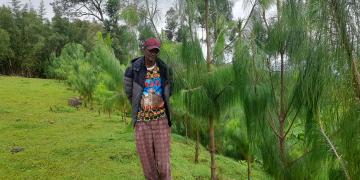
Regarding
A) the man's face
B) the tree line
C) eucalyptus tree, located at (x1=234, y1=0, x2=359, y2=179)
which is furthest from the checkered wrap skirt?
eucalyptus tree, located at (x1=234, y1=0, x2=359, y2=179)

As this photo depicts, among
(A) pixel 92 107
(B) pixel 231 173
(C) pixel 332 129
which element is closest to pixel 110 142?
(B) pixel 231 173

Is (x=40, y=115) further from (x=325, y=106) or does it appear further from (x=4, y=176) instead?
(x=325, y=106)

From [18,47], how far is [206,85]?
83.6 feet

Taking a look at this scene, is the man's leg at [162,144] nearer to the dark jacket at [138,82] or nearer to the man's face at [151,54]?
the dark jacket at [138,82]

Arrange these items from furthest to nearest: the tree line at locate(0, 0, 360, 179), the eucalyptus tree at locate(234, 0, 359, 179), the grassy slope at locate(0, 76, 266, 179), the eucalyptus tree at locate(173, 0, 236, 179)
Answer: the grassy slope at locate(0, 76, 266, 179)
the eucalyptus tree at locate(173, 0, 236, 179)
the eucalyptus tree at locate(234, 0, 359, 179)
the tree line at locate(0, 0, 360, 179)

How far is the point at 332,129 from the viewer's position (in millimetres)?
2127

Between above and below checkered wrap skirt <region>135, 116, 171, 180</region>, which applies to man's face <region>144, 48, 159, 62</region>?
above

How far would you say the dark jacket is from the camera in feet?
10.7

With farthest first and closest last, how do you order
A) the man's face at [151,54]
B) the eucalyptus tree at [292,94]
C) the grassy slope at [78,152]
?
the grassy slope at [78,152] → the man's face at [151,54] → the eucalyptus tree at [292,94]

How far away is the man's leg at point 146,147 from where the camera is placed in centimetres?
327

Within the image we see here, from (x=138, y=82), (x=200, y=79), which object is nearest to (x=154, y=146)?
(x=138, y=82)

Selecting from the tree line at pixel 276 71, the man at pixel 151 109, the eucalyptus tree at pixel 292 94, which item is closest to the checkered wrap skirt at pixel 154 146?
the man at pixel 151 109

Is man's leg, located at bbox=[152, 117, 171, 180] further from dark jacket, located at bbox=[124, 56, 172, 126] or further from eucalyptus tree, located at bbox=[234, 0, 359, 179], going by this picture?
eucalyptus tree, located at bbox=[234, 0, 359, 179]

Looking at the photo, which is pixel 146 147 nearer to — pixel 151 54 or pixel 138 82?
pixel 138 82
